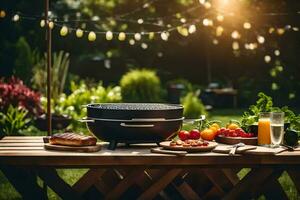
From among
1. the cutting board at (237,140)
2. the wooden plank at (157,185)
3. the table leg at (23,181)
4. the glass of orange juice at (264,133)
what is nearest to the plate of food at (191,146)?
the wooden plank at (157,185)

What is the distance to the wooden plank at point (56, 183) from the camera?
13.0 feet

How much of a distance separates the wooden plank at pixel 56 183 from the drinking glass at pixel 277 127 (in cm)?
141

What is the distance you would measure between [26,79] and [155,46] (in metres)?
11.0

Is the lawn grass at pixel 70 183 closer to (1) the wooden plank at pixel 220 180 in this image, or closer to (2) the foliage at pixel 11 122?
(1) the wooden plank at pixel 220 180

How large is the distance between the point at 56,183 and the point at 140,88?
35.2 feet

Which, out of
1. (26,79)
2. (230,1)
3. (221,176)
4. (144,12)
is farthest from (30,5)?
(221,176)

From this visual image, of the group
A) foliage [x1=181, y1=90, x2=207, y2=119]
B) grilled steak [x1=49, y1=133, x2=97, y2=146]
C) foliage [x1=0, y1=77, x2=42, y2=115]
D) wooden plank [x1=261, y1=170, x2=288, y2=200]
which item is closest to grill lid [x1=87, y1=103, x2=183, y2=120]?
grilled steak [x1=49, y1=133, x2=97, y2=146]

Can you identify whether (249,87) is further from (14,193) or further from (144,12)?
(14,193)

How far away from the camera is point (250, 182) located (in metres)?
4.04

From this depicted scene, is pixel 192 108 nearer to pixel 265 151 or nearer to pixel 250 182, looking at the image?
pixel 250 182

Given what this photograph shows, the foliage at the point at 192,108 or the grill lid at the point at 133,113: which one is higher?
the grill lid at the point at 133,113

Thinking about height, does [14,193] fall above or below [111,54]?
below

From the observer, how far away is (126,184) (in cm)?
402

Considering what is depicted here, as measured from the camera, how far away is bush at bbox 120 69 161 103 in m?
14.6
